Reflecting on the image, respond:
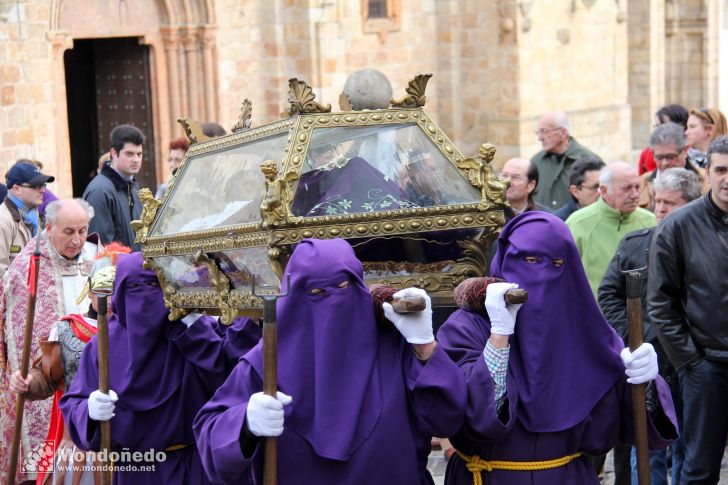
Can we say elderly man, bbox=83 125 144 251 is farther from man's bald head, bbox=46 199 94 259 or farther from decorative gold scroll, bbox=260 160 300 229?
decorative gold scroll, bbox=260 160 300 229

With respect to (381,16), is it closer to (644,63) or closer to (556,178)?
(644,63)

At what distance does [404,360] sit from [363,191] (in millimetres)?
Result: 1021

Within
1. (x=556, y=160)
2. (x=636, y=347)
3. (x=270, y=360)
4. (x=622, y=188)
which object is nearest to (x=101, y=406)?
(x=270, y=360)

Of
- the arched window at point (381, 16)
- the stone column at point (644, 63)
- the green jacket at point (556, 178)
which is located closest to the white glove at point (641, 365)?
the green jacket at point (556, 178)

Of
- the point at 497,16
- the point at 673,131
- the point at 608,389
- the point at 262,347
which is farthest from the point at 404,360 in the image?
the point at 497,16

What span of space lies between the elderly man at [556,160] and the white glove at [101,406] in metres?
5.98

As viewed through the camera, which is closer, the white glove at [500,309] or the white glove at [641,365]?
the white glove at [500,309]

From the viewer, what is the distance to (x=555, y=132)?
1066 cm

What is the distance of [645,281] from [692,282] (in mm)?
632

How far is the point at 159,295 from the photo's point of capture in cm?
555

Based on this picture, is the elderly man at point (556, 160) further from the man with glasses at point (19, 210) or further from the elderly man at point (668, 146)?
the man with glasses at point (19, 210)

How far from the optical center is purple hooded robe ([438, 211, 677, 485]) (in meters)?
4.47

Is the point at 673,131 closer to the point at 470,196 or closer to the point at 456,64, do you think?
the point at 470,196

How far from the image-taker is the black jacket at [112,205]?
30.6 feet
